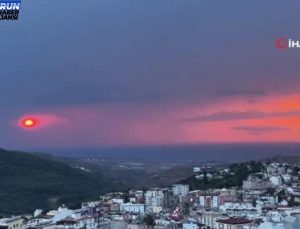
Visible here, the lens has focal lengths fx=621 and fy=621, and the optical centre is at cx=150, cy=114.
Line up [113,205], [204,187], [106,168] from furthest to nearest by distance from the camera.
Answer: [106,168] < [204,187] < [113,205]

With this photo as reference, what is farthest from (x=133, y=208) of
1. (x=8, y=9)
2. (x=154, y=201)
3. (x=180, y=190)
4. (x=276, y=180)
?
(x=8, y=9)

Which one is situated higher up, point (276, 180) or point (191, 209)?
point (276, 180)

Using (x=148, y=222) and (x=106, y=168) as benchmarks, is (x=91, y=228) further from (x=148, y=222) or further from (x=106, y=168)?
(x=106, y=168)

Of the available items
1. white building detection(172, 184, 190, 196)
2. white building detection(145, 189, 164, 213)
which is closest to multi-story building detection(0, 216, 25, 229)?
white building detection(145, 189, 164, 213)

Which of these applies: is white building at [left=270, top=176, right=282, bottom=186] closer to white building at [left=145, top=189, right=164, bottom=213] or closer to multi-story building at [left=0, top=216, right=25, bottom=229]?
white building at [left=145, top=189, right=164, bottom=213]

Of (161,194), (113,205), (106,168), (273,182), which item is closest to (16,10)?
(113,205)

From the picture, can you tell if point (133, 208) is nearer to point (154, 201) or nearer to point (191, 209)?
point (154, 201)

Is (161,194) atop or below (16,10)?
below
